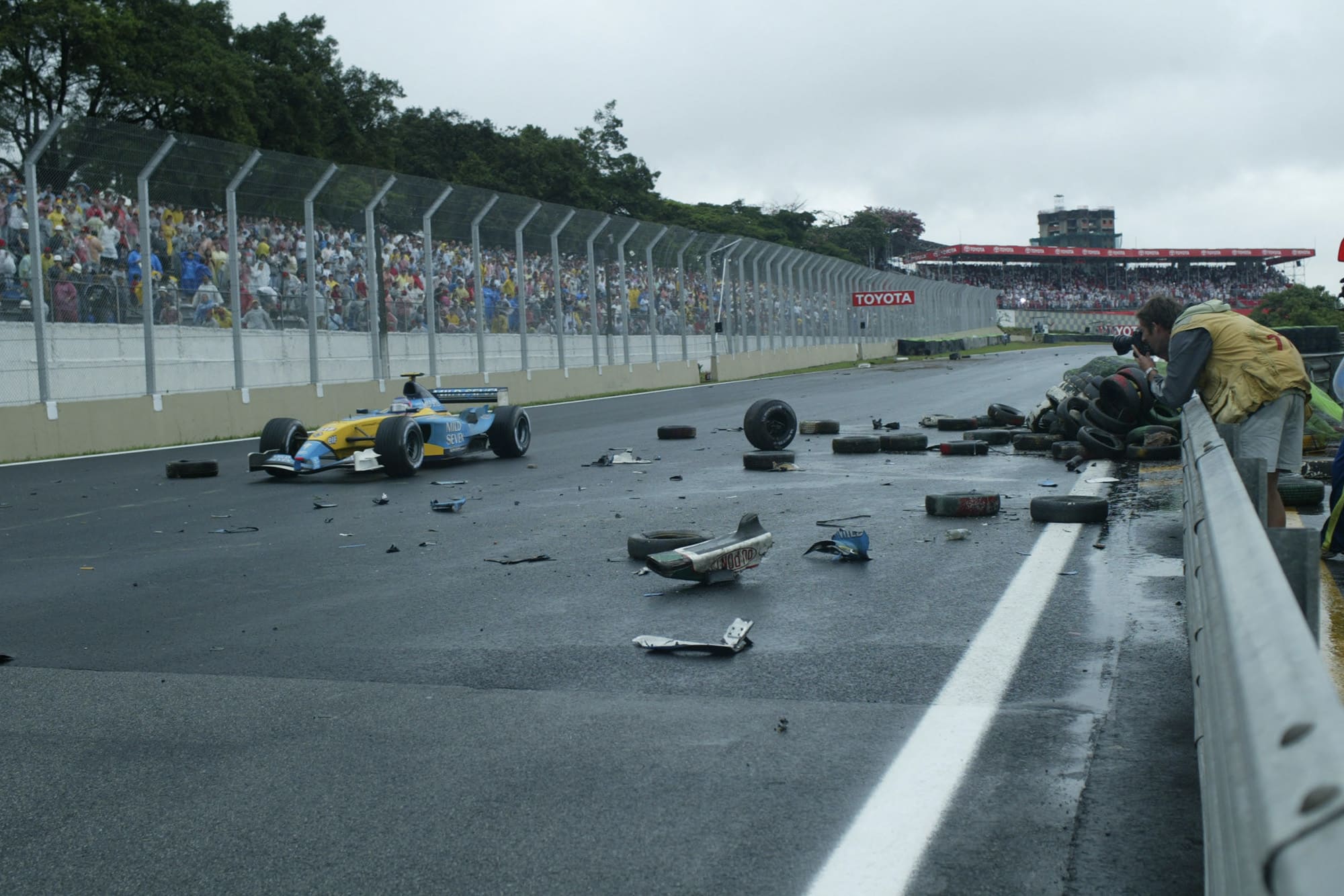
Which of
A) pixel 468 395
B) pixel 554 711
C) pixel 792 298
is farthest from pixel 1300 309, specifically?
pixel 554 711

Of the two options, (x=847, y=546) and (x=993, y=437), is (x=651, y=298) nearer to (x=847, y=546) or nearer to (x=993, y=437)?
(x=993, y=437)

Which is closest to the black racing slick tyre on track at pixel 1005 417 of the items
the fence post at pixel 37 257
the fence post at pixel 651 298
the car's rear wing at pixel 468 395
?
the car's rear wing at pixel 468 395

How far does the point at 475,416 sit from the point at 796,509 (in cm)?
530

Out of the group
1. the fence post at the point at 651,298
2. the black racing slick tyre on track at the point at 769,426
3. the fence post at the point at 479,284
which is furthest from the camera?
the fence post at the point at 651,298

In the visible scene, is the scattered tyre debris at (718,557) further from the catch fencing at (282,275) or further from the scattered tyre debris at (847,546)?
the catch fencing at (282,275)

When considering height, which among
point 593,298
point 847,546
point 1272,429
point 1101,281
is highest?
point 1101,281

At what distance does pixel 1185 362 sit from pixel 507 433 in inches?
305

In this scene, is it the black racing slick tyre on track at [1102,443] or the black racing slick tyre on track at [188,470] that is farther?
the black racing slick tyre on track at [188,470]

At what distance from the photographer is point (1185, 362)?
7160mm

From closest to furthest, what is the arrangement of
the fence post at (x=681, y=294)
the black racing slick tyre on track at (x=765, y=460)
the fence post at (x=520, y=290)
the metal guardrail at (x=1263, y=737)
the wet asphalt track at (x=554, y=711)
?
the metal guardrail at (x=1263, y=737), the wet asphalt track at (x=554, y=711), the black racing slick tyre on track at (x=765, y=460), the fence post at (x=520, y=290), the fence post at (x=681, y=294)

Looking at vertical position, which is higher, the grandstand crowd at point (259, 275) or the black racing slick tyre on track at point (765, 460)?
the grandstand crowd at point (259, 275)

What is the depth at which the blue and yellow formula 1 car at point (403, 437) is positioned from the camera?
11883 mm

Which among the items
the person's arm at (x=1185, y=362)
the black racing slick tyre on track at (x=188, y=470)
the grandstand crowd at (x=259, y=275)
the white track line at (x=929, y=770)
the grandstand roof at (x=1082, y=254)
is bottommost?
the black racing slick tyre on track at (x=188, y=470)

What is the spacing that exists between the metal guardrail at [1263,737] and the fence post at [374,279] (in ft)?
71.1
